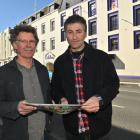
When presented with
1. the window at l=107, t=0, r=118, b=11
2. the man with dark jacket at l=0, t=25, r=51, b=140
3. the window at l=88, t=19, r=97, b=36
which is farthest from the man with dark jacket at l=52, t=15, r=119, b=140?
the window at l=88, t=19, r=97, b=36

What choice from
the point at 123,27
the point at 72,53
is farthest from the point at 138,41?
the point at 72,53

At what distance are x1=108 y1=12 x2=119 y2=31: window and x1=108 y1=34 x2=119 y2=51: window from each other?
0.87 m

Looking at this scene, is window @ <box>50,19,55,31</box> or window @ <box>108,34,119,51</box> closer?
window @ <box>108,34,119,51</box>

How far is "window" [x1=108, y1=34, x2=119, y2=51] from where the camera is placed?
140ft

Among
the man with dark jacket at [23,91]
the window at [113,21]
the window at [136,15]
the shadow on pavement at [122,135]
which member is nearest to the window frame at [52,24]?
the window at [113,21]

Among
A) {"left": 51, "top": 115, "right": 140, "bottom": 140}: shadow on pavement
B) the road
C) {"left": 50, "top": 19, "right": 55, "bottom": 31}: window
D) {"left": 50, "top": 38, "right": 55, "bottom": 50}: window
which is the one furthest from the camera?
{"left": 50, "top": 38, "right": 55, "bottom": 50}: window

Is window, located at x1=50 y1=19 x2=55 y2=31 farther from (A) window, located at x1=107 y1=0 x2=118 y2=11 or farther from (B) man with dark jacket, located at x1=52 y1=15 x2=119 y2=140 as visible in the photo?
(B) man with dark jacket, located at x1=52 y1=15 x2=119 y2=140

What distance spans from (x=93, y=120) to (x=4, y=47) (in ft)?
275

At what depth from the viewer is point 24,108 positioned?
394cm

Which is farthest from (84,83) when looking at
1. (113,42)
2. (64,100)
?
(113,42)

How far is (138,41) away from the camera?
3984 cm

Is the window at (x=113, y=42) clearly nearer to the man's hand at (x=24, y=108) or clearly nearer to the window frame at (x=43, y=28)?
the window frame at (x=43, y=28)

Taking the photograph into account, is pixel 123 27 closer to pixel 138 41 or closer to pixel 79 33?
pixel 138 41

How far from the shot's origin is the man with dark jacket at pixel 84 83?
423 centimetres
